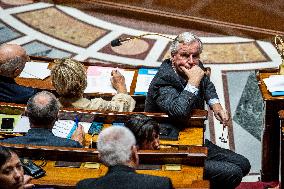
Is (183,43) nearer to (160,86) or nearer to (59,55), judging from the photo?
(160,86)

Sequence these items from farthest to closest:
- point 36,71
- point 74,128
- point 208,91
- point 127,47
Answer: point 127,47 < point 36,71 < point 208,91 < point 74,128

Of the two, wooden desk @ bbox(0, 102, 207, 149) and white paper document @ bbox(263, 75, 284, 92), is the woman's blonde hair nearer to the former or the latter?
wooden desk @ bbox(0, 102, 207, 149)

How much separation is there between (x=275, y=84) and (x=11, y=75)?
6.01ft

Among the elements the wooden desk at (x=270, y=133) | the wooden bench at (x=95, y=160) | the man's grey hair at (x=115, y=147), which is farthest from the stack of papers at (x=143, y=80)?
the man's grey hair at (x=115, y=147)

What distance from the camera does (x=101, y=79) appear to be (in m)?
4.58

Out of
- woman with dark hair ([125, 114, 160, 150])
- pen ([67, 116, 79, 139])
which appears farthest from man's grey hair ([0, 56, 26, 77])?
woman with dark hair ([125, 114, 160, 150])

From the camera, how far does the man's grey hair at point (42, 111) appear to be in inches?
136

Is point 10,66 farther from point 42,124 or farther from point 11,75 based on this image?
point 42,124

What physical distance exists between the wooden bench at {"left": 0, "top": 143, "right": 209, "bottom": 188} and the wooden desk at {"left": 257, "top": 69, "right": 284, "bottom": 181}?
1.10 meters

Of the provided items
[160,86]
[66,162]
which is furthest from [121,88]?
[66,162]

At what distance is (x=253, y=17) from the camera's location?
6.82m

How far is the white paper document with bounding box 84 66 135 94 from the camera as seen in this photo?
14.6 feet

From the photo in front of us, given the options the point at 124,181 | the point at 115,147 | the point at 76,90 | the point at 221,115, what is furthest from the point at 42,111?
the point at 221,115

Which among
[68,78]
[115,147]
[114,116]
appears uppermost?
[68,78]
